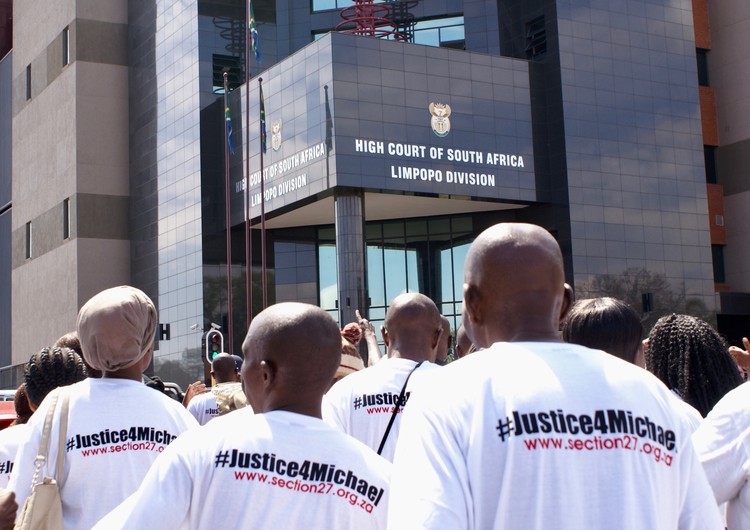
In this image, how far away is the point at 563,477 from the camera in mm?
2354

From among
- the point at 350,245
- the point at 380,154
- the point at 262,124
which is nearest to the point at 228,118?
the point at 262,124

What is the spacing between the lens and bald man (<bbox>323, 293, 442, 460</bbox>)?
4.84 m

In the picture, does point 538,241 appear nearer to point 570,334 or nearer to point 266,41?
point 570,334

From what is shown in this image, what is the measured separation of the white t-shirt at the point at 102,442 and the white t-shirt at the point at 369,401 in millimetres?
1240

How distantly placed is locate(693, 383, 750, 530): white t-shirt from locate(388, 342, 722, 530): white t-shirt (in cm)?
105

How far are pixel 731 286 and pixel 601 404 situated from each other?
43653 mm

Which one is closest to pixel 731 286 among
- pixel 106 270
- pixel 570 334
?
pixel 106 270

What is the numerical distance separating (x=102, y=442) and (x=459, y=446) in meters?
1.79

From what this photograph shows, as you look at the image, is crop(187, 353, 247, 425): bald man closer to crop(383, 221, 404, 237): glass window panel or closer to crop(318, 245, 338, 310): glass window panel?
crop(318, 245, 338, 310): glass window panel

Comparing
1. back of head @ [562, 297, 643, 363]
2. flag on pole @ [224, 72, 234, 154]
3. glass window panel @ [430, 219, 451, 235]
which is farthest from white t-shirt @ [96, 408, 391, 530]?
glass window panel @ [430, 219, 451, 235]

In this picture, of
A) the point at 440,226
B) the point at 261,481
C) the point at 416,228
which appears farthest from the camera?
the point at 416,228

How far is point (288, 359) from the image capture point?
2881mm

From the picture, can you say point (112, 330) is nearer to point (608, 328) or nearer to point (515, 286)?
point (515, 286)

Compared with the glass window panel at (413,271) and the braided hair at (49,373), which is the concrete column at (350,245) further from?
the braided hair at (49,373)
